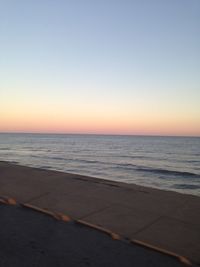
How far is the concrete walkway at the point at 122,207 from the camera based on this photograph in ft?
15.0

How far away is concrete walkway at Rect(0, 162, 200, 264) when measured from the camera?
4570 millimetres

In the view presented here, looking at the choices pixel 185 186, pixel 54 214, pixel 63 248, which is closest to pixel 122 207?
pixel 54 214

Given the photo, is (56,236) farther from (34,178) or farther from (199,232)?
(34,178)

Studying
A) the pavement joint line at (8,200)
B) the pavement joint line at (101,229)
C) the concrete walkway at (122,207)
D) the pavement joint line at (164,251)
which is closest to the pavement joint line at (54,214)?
the concrete walkway at (122,207)

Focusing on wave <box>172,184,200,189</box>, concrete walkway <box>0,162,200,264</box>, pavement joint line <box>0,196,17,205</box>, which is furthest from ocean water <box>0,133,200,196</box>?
pavement joint line <box>0,196,17,205</box>

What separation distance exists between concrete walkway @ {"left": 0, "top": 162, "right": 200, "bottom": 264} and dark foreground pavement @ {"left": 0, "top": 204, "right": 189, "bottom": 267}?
0.24 m

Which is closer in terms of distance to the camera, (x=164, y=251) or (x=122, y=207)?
(x=164, y=251)

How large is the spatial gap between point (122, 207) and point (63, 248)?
204 centimetres

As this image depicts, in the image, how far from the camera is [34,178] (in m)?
8.41

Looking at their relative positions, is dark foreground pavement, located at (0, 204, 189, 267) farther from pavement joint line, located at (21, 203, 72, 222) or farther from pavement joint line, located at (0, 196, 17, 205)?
pavement joint line, located at (0, 196, 17, 205)

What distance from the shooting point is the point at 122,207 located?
19.6 ft

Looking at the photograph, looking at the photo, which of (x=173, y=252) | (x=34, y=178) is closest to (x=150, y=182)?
(x=34, y=178)

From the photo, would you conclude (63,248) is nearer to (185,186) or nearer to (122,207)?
(122,207)

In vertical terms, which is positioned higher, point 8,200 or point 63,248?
point 8,200
